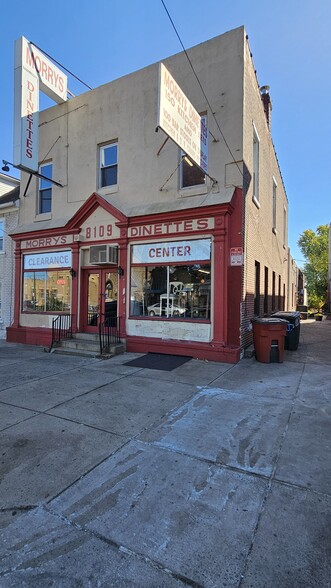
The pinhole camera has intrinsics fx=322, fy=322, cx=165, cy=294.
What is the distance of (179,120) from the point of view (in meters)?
6.46

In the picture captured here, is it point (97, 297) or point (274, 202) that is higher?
point (274, 202)

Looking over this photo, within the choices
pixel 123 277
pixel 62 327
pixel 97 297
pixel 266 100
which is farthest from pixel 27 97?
pixel 266 100

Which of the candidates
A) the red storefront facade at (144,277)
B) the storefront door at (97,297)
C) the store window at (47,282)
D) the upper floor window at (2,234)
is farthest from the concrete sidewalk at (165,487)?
the upper floor window at (2,234)

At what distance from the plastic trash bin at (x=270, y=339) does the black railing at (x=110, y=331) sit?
13.5ft

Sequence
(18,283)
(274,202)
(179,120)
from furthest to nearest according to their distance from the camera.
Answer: (274,202) < (18,283) < (179,120)

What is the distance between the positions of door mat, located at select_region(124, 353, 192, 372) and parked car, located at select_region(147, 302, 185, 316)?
1162 millimetres

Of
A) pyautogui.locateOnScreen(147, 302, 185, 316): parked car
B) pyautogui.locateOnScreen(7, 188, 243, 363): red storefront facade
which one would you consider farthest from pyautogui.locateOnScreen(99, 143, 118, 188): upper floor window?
pyautogui.locateOnScreen(147, 302, 185, 316): parked car

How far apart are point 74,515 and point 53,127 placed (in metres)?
12.4

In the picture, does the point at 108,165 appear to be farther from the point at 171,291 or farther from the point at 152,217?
the point at 171,291

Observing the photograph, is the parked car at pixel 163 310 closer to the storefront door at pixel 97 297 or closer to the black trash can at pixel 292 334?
the storefront door at pixel 97 297

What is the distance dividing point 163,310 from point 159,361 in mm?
1628

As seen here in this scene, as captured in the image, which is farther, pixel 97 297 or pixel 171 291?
pixel 97 297

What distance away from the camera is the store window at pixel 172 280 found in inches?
341

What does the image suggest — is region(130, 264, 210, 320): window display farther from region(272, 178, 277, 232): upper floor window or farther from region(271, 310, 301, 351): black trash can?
region(272, 178, 277, 232): upper floor window
